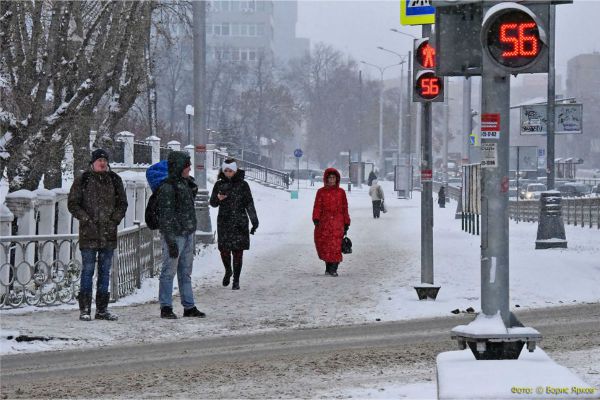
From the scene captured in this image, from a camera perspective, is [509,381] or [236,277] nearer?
[509,381]

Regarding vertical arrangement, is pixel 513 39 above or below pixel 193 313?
above

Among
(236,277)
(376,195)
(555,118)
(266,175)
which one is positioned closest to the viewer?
(236,277)

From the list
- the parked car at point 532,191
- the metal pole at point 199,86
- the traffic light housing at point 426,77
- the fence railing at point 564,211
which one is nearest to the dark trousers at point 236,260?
the traffic light housing at point 426,77

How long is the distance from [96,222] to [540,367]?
23.3 feet

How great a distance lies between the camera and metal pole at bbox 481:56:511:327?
6.89 meters

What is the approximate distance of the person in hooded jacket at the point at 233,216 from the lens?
1515 cm

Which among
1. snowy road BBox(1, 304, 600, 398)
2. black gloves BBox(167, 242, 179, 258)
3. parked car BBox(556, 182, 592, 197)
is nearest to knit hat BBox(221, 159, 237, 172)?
black gloves BBox(167, 242, 179, 258)

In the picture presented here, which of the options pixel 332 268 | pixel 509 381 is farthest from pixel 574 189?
pixel 509 381

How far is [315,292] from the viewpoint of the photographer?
14859 mm

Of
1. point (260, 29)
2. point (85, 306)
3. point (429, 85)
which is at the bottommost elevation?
point (85, 306)

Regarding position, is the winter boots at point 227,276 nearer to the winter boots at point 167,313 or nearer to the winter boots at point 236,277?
the winter boots at point 236,277

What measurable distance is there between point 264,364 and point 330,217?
8.58 m

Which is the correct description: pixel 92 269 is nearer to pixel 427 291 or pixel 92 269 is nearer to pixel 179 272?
pixel 179 272

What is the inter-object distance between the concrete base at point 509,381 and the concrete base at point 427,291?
7734mm
